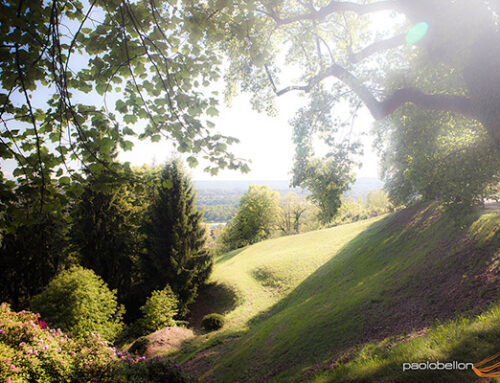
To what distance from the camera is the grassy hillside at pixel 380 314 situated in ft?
13.4

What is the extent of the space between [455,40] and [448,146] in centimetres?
326

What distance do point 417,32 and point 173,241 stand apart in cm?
1651

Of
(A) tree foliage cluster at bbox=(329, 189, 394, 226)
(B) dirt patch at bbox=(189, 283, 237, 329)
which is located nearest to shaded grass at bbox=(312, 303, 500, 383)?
(B) dirt patch at bbox=(189, 283, 237, 329)

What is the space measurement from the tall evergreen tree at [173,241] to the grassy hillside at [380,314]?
13.7ft

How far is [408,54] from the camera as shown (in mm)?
7781

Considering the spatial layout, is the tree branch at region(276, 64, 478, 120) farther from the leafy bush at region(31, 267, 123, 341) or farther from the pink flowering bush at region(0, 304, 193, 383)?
the leafy bush at region(31, 267, 123, 341)

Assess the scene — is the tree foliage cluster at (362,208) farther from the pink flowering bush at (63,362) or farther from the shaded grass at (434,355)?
the pink flowering bush at (63,362)

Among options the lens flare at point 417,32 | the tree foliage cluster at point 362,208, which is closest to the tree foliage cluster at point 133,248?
the lens flare at point 417,32

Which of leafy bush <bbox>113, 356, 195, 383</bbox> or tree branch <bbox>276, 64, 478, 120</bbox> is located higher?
tree branch <bbox>276, 64, 478, 120</bbox>

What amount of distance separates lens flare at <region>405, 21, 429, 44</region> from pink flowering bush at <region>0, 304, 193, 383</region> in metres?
9.15

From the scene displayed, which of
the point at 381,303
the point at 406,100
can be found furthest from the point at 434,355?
the point at 406,100

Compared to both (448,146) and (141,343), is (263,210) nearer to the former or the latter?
(141,343)

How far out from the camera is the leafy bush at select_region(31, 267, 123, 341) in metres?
10.6

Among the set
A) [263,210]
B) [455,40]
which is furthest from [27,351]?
[263,210]
